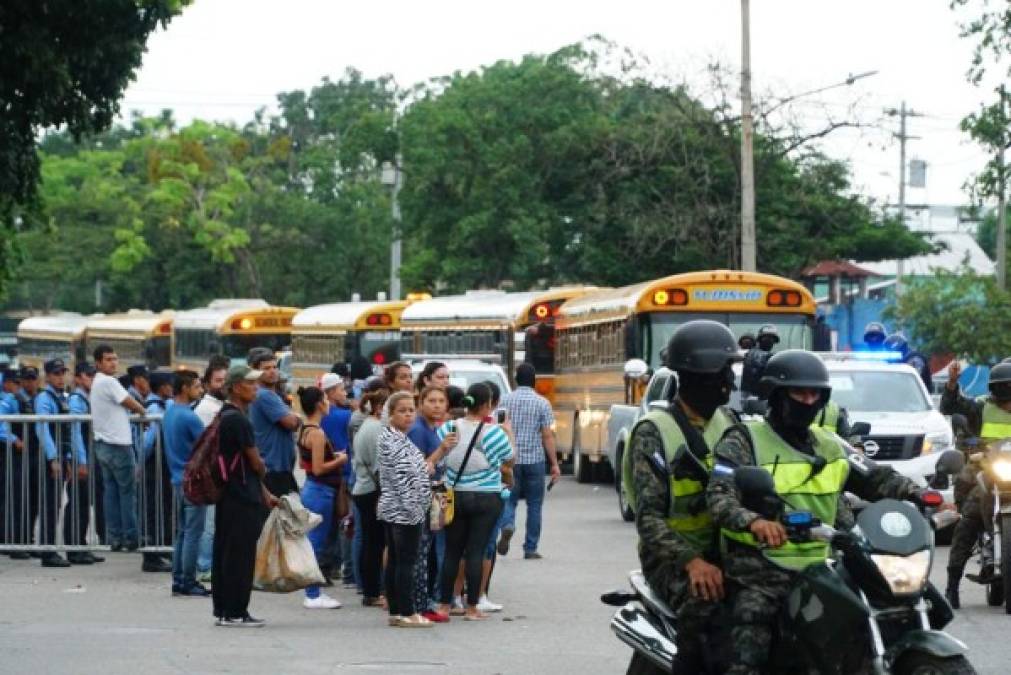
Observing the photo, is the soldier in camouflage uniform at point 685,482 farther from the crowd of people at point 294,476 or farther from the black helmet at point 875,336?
the black helmet at point 875,336

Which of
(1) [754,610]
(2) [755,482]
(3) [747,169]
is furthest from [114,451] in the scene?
(3) [747,169]

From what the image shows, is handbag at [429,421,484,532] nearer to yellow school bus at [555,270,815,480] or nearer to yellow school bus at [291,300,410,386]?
yellow school bus at [555,270,815,480]

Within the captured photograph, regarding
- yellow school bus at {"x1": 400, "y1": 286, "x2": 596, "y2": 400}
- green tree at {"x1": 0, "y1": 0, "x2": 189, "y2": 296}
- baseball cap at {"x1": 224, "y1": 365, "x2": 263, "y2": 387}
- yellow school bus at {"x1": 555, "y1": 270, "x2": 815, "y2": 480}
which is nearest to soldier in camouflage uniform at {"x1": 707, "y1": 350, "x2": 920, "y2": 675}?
baseball cap at {"x1": 224, "y1": 365, "x2": 263, "y2": 387}

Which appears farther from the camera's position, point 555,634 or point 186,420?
point 186,420

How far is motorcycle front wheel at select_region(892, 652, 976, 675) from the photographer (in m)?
7.12

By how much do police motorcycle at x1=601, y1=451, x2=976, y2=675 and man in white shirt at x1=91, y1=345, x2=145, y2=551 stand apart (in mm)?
11756

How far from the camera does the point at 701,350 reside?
8016 mm

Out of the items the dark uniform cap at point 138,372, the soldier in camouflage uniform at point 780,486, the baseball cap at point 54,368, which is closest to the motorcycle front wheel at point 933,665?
the soldier in camouflage uniform at point 780,486

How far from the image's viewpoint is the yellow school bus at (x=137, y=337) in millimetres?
58469

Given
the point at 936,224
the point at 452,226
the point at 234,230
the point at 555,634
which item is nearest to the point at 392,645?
the point at 555,634

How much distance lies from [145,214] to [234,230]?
19.2ft

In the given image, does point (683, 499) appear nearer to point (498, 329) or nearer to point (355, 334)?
point (498, 329)

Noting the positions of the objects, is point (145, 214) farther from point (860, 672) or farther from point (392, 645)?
point (860, 672)

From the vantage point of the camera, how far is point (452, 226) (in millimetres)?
54531
